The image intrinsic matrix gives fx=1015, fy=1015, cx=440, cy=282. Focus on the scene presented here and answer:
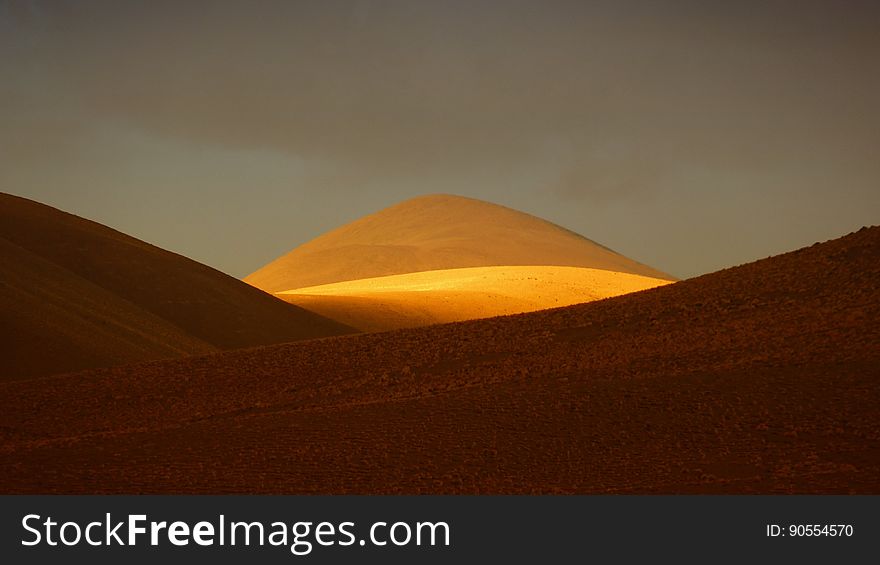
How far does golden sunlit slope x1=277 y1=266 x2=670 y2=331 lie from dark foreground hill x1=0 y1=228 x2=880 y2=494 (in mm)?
31049

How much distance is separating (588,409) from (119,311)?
27064 mm

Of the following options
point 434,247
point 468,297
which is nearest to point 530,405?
point 468,297

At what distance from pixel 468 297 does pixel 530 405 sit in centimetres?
4743

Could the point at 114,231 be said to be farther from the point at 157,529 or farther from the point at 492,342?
the point at 157,529

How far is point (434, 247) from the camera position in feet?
526

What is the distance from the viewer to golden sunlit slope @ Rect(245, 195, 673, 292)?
152 metres

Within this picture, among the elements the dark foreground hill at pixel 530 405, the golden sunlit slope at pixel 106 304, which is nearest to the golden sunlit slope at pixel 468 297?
the golden sunlit slope at pixel 106 304

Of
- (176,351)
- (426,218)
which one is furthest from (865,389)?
(426,218)

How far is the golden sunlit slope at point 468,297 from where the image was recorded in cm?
6078

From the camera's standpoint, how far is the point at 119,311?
41344 millimetres

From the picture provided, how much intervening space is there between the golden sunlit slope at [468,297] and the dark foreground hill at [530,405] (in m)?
31.0

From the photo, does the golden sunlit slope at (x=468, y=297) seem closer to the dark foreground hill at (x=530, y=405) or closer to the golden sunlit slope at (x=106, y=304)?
the golden sunlit slope at (x=106, y=304)

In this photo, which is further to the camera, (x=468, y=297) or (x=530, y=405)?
(x=468, y=297)

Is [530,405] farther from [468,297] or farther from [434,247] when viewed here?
[434,247]
